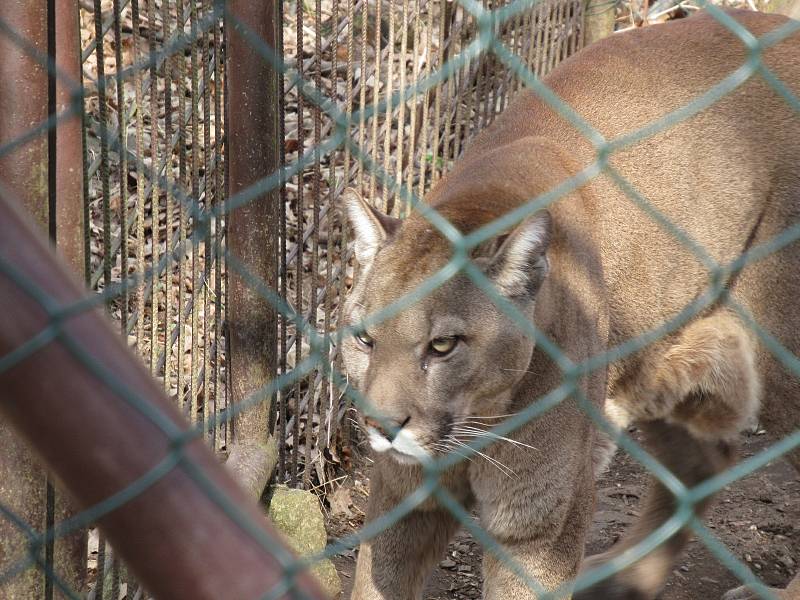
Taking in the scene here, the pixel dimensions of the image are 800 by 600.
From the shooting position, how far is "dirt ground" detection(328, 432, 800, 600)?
3.96 metres

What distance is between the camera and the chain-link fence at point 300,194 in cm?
143

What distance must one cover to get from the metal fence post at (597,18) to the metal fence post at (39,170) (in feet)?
14.0

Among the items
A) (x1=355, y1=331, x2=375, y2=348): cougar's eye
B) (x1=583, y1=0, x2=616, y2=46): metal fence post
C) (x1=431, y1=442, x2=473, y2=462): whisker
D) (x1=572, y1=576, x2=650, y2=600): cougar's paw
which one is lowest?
(x1=572, y1=576, x2=650, y2=600): cougar's paw

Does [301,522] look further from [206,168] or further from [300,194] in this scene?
[206,168]

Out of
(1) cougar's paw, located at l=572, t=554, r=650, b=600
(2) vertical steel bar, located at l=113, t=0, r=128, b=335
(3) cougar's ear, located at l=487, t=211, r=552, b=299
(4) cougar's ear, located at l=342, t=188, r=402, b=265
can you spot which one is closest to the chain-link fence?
(2) vertical steel bar, located at l=113, t=0, r=128, b=335

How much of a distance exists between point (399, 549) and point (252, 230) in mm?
1017

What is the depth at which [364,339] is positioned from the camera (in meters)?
2.77

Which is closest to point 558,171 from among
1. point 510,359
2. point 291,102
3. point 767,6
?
point 510,359

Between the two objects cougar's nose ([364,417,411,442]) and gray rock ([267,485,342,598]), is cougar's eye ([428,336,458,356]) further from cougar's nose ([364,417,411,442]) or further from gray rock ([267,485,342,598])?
gray rock ([267,485,342,598])

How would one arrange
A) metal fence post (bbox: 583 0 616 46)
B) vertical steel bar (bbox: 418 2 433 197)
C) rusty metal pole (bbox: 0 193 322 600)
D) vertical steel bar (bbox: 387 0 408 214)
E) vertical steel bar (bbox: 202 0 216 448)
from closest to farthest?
1. rusty metal pole (bbox: 0 193 322 600)
2. vertical steel bar (bbox: 202 0 216 448)
3. vertical steel bar (bbox: 387 0 408 214)
4. vertical steel bar (bbox: 418 2 433 197)
5. metal fence post (bbox: 583 0 616 46)

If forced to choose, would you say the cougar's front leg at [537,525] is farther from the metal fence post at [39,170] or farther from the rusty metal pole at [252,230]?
the metal fence post at [39,170]

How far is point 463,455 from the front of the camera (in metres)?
2.60

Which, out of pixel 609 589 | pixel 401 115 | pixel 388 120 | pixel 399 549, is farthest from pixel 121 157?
pixel 609 589

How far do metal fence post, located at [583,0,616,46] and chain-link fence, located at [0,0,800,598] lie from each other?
0.08ft
